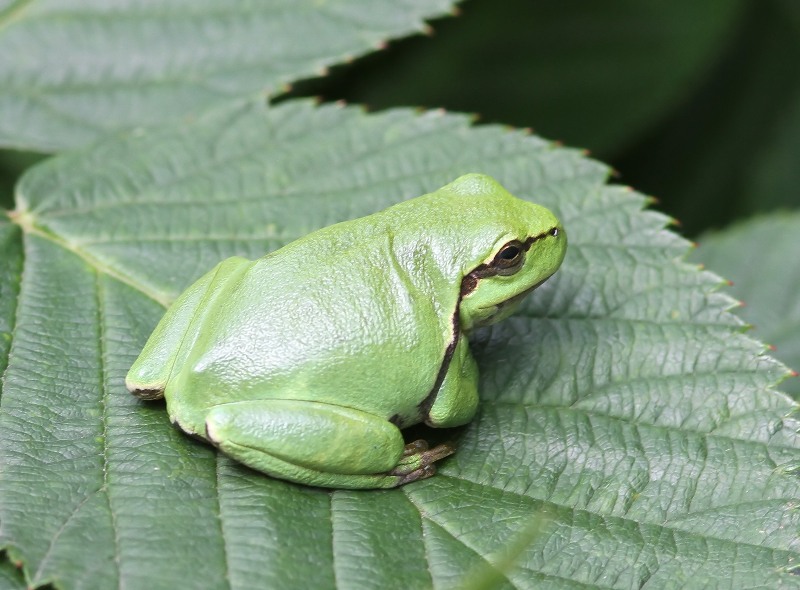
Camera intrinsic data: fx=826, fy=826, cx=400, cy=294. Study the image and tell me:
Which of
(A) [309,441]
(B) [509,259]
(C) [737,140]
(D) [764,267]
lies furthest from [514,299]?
(C) [737,140]

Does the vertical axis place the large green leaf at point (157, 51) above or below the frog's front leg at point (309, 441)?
above

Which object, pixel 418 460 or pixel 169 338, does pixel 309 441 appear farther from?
pixel 169 338

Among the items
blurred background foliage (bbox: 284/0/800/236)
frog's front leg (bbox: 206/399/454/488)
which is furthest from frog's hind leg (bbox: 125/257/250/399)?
blurred background foliage (bbox: 284/0/800/236)

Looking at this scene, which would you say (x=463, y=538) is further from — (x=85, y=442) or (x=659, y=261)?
(x=659, y=261)

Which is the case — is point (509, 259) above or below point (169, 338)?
above

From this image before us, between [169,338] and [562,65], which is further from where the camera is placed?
[562,65]

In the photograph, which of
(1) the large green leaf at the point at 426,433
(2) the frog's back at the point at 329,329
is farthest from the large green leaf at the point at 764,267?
(2) the frog's back at the point at 329,329

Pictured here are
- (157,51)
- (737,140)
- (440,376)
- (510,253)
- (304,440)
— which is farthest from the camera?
(737,140)

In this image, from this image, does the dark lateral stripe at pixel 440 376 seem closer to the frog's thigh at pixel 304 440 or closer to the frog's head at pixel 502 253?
the frog's head at pixel 502 253
